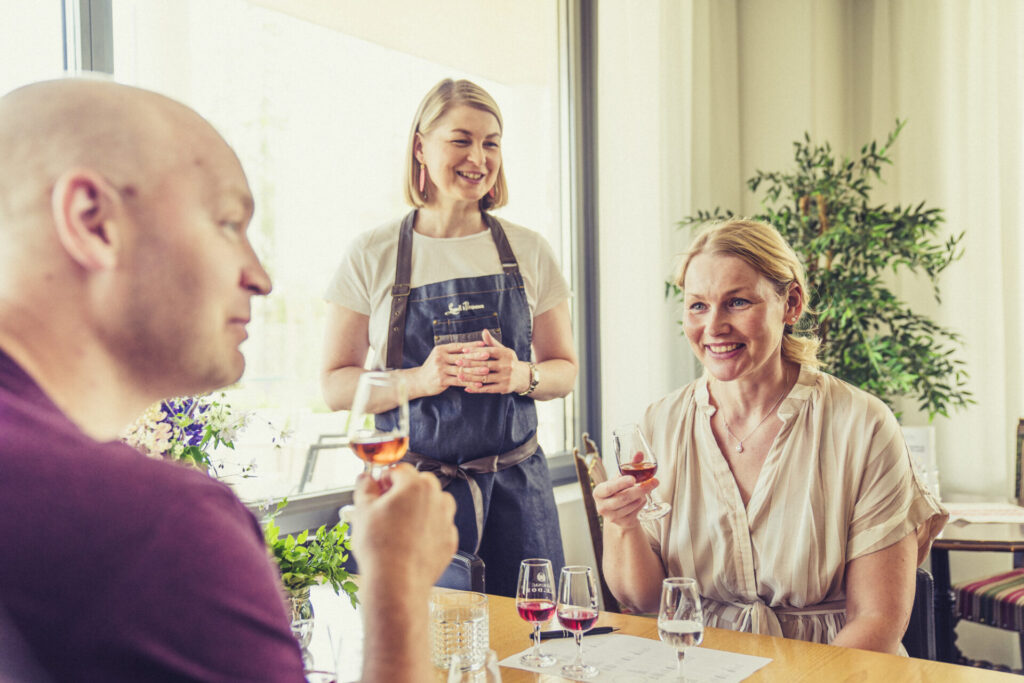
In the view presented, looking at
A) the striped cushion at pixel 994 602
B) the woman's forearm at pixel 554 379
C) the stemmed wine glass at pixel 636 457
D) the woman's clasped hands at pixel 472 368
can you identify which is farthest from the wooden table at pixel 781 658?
the striped cushion at pixel 994 602

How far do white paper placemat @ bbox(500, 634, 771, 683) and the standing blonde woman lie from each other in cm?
76

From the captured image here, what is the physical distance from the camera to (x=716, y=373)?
1.98 meters

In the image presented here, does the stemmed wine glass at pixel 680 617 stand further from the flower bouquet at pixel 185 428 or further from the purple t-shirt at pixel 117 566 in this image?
the purple t-shirt at pixel 117 566

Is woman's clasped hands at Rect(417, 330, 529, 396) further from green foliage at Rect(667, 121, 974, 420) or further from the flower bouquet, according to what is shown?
green foliage at Rect(667, 121, 974, 420)

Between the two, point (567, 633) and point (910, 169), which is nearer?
point (567, 633)

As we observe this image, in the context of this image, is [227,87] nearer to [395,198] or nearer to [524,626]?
[395,198]

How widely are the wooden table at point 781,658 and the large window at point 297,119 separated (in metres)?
1.07

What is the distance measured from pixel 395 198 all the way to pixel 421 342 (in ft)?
3.33

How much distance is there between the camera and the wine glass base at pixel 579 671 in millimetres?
1384


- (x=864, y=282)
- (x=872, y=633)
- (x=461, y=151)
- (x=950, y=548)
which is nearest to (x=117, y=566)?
(x=872, y=633)

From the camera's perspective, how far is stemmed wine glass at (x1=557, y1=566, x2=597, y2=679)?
1.42m

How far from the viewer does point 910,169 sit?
419cm

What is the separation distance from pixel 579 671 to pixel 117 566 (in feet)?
3.33

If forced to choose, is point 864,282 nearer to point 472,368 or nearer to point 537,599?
point 472,368
